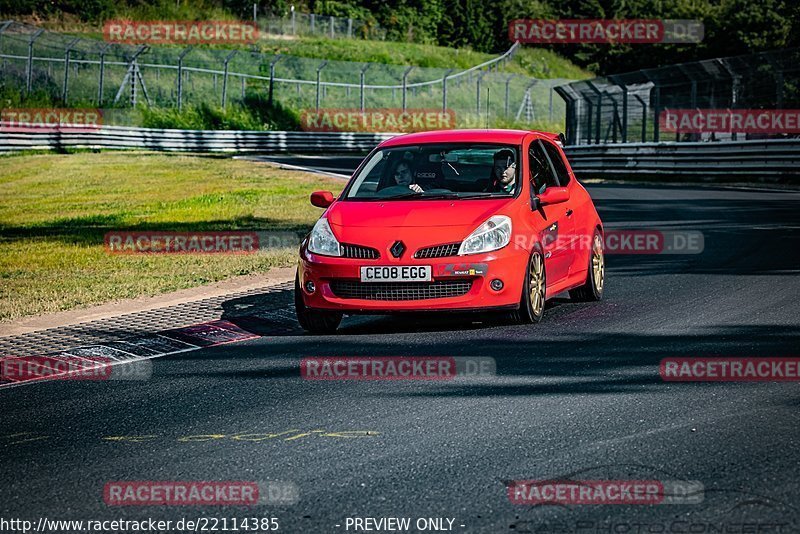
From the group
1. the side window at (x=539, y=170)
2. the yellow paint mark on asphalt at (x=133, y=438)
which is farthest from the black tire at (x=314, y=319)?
the yellow paint mark on asphalt at (x=133, y=438)

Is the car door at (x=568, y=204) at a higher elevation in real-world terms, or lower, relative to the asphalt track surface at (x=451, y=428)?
higher

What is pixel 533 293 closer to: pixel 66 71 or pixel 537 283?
pixel 537 283

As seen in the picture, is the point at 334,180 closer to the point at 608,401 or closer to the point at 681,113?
the point at 681,113

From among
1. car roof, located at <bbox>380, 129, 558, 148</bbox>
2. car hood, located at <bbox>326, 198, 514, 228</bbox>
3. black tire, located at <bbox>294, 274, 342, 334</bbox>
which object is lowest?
black tire, located at <bbox>294, 274, 342, 334</bbox>

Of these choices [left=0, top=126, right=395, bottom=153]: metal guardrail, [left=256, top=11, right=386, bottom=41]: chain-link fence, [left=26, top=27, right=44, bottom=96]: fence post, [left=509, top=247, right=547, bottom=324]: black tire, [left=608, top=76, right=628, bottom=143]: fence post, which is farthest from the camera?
[left=256, top=11, right=386, bottom=41]: chain-link fence

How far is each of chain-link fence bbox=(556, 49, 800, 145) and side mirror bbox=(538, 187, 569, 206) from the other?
1910 centimetres

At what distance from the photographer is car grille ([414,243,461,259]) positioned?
30.3 ft

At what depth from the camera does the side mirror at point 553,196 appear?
998 cm

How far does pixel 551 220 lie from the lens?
33.7 feet

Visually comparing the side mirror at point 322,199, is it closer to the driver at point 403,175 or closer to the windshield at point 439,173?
the windshield at point 439,173

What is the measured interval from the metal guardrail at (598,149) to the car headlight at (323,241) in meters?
19.6

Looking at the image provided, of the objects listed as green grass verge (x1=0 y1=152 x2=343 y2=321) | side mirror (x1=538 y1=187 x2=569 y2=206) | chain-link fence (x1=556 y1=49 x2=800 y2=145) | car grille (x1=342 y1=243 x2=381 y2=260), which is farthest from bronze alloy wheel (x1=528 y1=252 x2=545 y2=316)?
chain-link fence (x1=556 y1=49 x2=800 y2=145)

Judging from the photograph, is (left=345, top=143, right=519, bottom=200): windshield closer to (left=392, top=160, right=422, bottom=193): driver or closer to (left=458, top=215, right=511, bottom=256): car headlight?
(left=392, top=160, right=422, bottom=193): driver

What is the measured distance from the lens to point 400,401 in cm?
696
